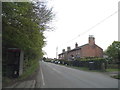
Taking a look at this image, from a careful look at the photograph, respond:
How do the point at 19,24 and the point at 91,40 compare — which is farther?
the point at 91,40

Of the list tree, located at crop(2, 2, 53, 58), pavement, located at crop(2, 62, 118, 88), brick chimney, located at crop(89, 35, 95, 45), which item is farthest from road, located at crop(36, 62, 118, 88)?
brick chimney, located at crop(89, 35, 95, 45)

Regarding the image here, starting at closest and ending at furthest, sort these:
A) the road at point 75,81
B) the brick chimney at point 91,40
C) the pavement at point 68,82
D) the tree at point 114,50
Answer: the pavement at point 68,82 < the road at point 75,81 < the tree at point 114,50 < the brick chimney at point 91,40

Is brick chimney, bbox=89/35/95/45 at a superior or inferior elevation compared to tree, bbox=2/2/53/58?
superior

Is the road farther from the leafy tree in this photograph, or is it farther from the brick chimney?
the brick chimney

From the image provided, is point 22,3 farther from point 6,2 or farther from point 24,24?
point 24,24

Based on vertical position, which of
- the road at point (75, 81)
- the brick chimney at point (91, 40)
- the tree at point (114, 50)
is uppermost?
the brick chimney at point (91, 40)

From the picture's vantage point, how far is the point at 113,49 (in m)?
60.9

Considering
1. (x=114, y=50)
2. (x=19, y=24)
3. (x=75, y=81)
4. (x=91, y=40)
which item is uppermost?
(x=91, y=40)

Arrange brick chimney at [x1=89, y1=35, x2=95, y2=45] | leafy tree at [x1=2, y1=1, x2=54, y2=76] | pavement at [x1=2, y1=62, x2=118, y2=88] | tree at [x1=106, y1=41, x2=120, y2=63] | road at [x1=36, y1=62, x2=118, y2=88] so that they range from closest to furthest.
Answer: leafy tree at [x1=2, y1=1, x2=54, y2=76], pavement at [x1=2, y1=62, x2=118, y2=88], road at [x1=36, y1=62, x2=118, y2=88], tree at [x1=106, y1=41, x2=120, y2=63], brick chimney at [x1=89, y1=35, x2=95, y2=45]

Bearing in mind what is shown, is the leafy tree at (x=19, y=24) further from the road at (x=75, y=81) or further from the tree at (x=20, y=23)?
the road at (x=75, y=81)

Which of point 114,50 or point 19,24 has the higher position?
point 19,24

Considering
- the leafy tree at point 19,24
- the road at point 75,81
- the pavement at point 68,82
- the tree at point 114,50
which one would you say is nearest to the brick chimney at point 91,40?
the tree at point 114,50

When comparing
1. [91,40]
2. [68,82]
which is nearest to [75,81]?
[68,82]

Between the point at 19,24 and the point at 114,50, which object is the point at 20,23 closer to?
the point at 19,24
